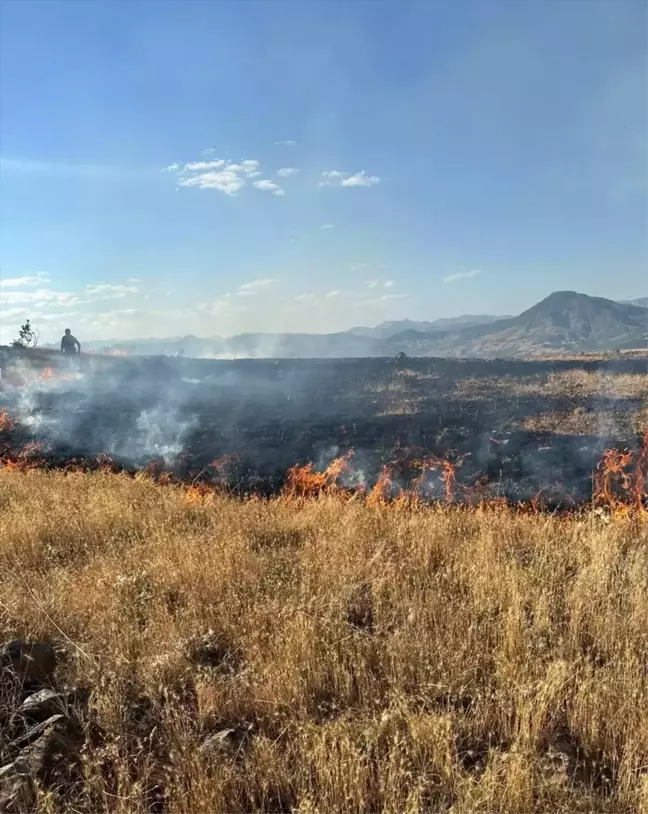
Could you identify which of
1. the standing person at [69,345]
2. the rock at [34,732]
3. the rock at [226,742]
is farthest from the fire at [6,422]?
the rock at [226,742]

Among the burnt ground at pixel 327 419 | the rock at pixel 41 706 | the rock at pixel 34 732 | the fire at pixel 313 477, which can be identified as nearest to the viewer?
the rock at pixel 34 732

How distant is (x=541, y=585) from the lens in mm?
4184

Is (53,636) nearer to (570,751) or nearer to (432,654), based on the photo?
(432,654)

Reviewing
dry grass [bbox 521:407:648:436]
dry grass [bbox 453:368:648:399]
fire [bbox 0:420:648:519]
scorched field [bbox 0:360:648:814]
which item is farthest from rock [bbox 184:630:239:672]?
dry grass [bbox 453:368:648:399]

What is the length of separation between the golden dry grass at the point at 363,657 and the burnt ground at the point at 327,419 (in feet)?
16.9

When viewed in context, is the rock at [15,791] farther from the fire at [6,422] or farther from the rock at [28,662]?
the fire at [6,422]

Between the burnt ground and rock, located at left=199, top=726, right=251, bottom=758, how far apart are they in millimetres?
7655

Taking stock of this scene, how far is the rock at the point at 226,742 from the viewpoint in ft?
8.14

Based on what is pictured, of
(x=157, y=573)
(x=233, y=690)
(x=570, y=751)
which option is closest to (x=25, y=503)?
(x=157, y=573)

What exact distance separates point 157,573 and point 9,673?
1505 millimetres

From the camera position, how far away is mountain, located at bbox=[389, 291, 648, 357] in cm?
8906

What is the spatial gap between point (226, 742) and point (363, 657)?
927 millimetres

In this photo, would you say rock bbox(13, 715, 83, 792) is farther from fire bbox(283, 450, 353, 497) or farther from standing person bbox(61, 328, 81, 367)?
standing person bbox(61, 328, 81, 367)

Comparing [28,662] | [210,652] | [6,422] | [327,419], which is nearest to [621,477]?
[327,419]
